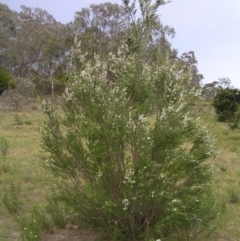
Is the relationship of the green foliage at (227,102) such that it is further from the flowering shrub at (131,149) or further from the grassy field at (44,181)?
the flowering shrub at (131,149)

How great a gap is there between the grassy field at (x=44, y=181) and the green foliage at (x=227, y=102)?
4.10 metres

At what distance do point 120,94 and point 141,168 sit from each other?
92 centimetres

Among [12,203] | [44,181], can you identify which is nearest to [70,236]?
[12,203]

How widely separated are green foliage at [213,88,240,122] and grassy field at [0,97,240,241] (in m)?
4.10

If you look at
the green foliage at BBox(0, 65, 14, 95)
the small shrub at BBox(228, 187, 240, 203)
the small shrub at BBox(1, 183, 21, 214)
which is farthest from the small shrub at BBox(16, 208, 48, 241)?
the green foliage at BBox(0, 65, 14, 95)

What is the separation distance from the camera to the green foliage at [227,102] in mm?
19703

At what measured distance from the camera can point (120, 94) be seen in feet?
16.0

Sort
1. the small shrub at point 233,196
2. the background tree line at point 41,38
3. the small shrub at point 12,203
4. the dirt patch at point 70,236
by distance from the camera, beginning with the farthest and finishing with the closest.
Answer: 1. the background tree line at point 41,38
2. the small shrub at point 233,196
3. the small shrub at point 12,203
4. the dirt patch at point 70,236

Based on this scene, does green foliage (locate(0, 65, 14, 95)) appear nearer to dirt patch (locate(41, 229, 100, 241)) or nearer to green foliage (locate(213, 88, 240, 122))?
green foliage (locate(213, 88, 240, 122))

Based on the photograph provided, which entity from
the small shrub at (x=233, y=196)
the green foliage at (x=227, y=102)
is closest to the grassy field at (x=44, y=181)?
the small shrub at (x=233, y=196)

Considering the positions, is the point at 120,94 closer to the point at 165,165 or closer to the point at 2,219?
the point at 165,165

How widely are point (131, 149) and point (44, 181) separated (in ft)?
14.2

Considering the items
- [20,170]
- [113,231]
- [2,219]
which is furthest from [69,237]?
[20,170]

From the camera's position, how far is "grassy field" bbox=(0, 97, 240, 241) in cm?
582
